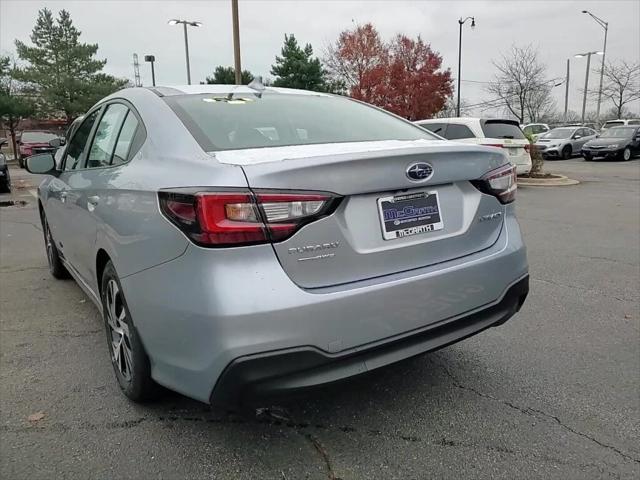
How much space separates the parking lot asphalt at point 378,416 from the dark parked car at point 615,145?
2125cm

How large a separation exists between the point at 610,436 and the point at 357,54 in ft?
133

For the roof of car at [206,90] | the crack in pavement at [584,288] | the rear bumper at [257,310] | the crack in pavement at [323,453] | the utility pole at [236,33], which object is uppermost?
the utility pole at [236,33]


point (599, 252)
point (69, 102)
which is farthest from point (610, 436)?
point (69, 102)

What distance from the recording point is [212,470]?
2273mm

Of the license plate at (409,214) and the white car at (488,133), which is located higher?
the white car at (488,133)

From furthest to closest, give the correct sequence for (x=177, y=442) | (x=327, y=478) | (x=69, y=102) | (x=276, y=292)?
(x=69, y=102), (x=177, y=442), (x=327, y=478), (x=276, y=292)

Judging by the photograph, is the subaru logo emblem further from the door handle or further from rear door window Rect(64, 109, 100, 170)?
rear door window Rect(64, 109, 100, 170)

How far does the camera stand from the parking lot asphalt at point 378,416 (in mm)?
2297

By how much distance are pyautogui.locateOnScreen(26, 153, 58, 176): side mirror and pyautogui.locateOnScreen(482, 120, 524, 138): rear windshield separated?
1025 cm

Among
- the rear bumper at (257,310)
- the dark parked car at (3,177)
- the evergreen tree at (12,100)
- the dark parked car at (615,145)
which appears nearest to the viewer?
the rear bumper at (257,310)

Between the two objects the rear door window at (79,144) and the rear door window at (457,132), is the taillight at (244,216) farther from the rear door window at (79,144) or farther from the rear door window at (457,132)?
the rear door window at (457,132)

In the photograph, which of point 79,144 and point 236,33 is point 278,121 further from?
point 236,33

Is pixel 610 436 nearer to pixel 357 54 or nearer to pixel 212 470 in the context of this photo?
pixel 212 470

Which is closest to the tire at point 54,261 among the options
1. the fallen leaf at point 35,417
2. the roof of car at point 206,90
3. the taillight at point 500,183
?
the fallen leaf at point 35,417
